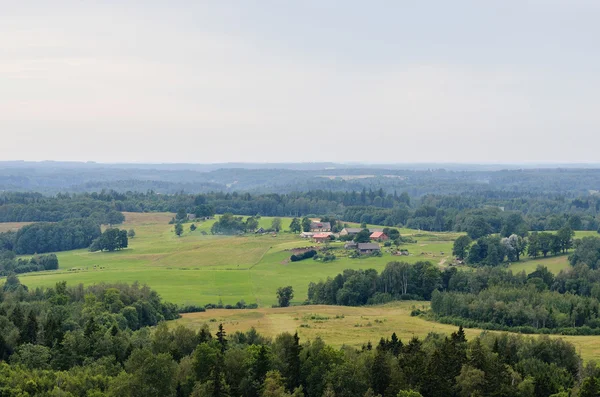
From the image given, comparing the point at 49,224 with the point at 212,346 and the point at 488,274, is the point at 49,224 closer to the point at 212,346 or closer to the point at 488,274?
the point at 488,274

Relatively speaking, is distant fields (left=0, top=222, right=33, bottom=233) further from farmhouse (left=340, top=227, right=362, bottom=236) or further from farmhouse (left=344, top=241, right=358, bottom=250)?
farmhouse (left=344, top=241, right=358, bottom=250)

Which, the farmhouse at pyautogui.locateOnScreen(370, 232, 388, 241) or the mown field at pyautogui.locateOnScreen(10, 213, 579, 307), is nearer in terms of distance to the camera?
the mown field at pyautogui.locateOnScreen(10, 213, 579, 307)

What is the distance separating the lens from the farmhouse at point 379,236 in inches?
5536

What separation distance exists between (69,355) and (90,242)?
354 ft

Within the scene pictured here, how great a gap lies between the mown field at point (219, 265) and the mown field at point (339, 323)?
10323 millimetres

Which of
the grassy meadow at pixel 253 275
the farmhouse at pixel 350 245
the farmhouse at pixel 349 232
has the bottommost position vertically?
the grassy meadow at pixel 253 275

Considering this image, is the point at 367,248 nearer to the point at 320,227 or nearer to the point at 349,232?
the point at 349,232

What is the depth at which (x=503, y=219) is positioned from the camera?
16088cm

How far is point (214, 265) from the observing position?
12062 cm

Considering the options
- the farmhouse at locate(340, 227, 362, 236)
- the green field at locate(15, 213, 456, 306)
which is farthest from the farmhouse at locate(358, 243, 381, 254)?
the farmhouse at locate(340, 227, 362, 236)

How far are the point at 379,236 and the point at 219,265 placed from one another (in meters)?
37.9

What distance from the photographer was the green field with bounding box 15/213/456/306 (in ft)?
326

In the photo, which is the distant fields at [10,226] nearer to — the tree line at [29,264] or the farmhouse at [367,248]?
the tree line at [29,264]

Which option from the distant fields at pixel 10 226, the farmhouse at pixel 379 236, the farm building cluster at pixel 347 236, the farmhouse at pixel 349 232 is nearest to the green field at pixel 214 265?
the farm building cluster at pixel 347 236
